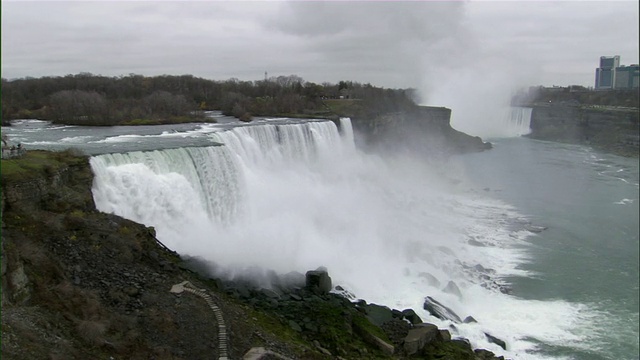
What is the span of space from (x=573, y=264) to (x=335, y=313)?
9.99 m

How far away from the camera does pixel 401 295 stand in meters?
13.2

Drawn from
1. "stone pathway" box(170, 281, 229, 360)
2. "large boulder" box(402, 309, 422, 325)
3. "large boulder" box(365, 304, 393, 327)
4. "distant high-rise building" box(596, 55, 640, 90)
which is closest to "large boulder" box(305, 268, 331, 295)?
"large boulder" box(365, 304, 393, 327)

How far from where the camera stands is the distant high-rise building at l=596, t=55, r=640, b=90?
67.9m

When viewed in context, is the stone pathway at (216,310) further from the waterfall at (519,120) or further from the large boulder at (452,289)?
the waterfall at (519,120)

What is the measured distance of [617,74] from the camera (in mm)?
71438

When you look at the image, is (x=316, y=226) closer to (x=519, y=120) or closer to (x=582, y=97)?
(x=519, y=120)

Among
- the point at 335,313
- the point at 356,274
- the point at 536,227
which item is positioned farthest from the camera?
the point at 536,227

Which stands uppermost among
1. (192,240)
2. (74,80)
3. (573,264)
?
(74,80)

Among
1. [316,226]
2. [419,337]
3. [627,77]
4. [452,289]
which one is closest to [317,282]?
[419,337]

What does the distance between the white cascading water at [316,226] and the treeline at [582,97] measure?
48028 mm

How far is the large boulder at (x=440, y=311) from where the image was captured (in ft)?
39.9

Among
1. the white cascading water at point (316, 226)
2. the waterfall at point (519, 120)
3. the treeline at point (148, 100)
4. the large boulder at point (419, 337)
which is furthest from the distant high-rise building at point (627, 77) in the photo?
the large boulder at point (419, 337)

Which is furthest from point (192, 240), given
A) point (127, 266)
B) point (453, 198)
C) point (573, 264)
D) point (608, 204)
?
point (608, 204)

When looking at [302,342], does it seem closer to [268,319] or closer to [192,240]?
[268,319]
